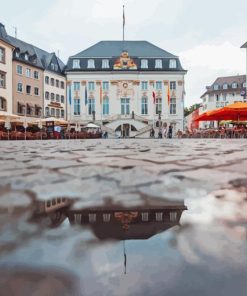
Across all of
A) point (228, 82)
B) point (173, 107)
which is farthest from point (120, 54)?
point (228, 82)

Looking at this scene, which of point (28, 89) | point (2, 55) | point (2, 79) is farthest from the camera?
point (28, 89)

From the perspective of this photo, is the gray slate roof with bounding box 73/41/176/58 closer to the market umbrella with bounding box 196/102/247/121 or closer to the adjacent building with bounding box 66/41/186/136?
the adjacent building with bounding box 66/41/186/136

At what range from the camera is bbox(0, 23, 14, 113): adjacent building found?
41938 millimetres

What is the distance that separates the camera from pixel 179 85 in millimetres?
55594

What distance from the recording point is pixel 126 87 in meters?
56.0

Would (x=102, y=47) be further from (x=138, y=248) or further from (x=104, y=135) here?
(x=138, y=248)

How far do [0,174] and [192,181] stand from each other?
218 cm

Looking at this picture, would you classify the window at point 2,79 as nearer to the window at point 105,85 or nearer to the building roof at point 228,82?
the window at point 105,85

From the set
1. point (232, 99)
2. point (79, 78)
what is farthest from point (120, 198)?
point (232, 99)

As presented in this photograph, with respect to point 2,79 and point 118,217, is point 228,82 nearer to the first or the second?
point 2,79

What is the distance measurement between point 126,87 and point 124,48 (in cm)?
694

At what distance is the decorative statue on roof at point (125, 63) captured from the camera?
55.8 meters

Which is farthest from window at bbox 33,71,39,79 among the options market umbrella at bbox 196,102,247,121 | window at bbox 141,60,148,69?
market umbrella at bbox 196,102,247,121

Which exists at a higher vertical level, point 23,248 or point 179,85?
point 179,85
